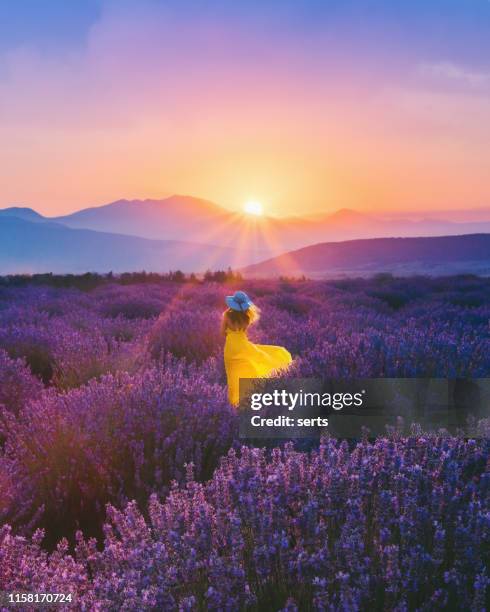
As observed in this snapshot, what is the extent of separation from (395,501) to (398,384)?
1.79 m

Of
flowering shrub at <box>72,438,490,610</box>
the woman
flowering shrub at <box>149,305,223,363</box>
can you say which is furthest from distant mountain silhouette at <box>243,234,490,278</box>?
flowering shrub at <box>72,438,490,610</box>

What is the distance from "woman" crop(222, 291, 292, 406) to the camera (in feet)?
13.5

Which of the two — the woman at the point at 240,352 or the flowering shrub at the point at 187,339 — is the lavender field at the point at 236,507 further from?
the flowering shrub at the point at 187,339

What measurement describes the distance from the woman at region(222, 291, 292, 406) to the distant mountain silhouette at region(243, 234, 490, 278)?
64.1 m

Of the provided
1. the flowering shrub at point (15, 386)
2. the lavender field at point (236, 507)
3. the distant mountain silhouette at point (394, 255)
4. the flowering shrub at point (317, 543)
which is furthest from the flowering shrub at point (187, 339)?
the distant mountain silhouette at point (394, 255)

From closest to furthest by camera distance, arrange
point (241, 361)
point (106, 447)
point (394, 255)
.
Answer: point (106, 447) < point (241, 361) < point (394, 255)

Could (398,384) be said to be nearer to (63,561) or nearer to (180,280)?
(63,561)

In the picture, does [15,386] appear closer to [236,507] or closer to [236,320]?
[236,320]

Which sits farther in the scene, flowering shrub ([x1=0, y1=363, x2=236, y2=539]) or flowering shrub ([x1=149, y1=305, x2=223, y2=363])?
flowering shrub ([x1=149, y1=305, x2=223, y2=363])

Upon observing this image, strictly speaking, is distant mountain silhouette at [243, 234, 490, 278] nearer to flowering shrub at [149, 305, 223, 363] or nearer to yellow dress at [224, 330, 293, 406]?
flowering shrub at [149, 305, 223, 363]

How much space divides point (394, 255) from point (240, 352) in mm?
72435

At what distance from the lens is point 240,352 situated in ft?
13.9

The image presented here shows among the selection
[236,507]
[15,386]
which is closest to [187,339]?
[15,386]

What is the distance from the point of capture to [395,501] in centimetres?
161
